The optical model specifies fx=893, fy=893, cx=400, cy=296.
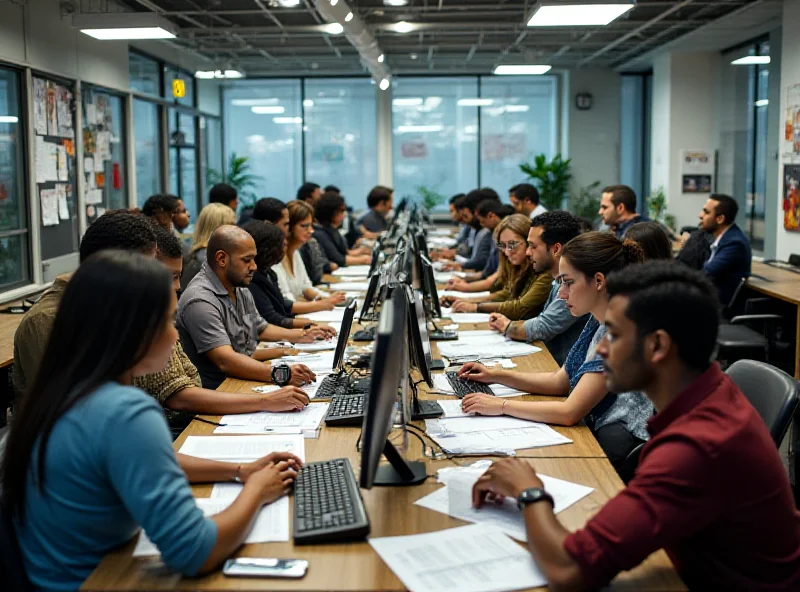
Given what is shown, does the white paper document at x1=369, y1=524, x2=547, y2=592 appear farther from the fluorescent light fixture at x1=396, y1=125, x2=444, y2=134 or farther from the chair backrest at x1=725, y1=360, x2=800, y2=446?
the fluorescent light fixture at x1=396, y1=125, x2=444, y2=134

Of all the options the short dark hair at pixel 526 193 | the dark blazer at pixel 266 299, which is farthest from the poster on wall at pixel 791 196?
the dark blazer at pixel 266 299

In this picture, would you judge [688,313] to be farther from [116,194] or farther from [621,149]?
[621,149]

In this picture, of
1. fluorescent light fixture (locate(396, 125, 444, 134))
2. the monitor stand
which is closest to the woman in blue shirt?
the monitor stand

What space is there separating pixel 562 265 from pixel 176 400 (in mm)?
1386

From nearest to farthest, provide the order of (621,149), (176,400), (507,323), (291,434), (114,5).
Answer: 1. (291,434)
2. (176,400)
3. (507,323)
4. (114,5)
5. (621,149)

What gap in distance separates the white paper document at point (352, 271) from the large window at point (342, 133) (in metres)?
7.35

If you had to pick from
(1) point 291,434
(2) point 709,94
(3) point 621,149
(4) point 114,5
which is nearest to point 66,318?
(1) point 291,434

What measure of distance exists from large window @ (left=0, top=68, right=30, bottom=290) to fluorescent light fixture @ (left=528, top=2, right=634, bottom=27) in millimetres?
4146

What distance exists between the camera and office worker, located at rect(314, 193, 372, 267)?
8.50m

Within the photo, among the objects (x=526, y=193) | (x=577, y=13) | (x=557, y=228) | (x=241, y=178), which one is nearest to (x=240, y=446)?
(x=557, y=228)

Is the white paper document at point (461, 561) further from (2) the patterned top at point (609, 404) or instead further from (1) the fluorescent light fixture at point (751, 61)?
(1) the fluorescent light fixture at point (751, 61)

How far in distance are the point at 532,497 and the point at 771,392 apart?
3.53 feet

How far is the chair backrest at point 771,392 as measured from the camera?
8.11 feet

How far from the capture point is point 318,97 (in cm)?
1573
